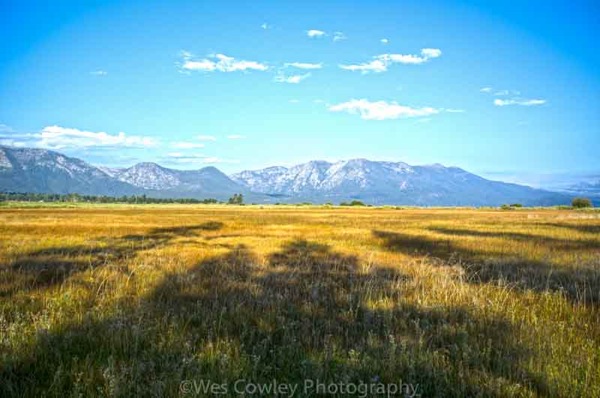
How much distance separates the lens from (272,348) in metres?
5.63

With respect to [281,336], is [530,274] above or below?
below

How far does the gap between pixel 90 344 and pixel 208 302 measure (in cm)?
291

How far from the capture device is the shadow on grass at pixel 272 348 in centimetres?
440

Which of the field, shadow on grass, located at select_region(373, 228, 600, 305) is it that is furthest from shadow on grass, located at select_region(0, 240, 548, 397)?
shadow on grass, located at select_region(373, 228, 600, 305)

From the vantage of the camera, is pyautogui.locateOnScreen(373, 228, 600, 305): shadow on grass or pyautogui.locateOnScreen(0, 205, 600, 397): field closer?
pyautogui.locateOnScreen(0, 205, 600, 397): field

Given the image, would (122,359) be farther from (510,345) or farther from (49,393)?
(510,345)

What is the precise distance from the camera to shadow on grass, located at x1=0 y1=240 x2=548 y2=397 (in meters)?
4.40

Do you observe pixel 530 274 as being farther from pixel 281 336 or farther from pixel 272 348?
pixel 272 348

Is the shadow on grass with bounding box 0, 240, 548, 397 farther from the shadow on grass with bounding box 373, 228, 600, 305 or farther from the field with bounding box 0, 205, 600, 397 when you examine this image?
the shadow on grass with bounding box 373, 228, 600, 305

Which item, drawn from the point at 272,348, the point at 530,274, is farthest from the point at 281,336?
the point at 530,274

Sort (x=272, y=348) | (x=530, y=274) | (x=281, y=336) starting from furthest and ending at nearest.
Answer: (x=530, y=274) → (x=281, y=336) → (x=272, y=348)

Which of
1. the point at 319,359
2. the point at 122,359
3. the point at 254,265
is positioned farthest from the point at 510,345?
the point at 254,265

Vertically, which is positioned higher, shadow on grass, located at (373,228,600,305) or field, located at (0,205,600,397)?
field, located at (0,205,600,397)

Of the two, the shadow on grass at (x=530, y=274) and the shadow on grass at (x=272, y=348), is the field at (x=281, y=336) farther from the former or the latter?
the shadow on grass at (x=530, y=274)
